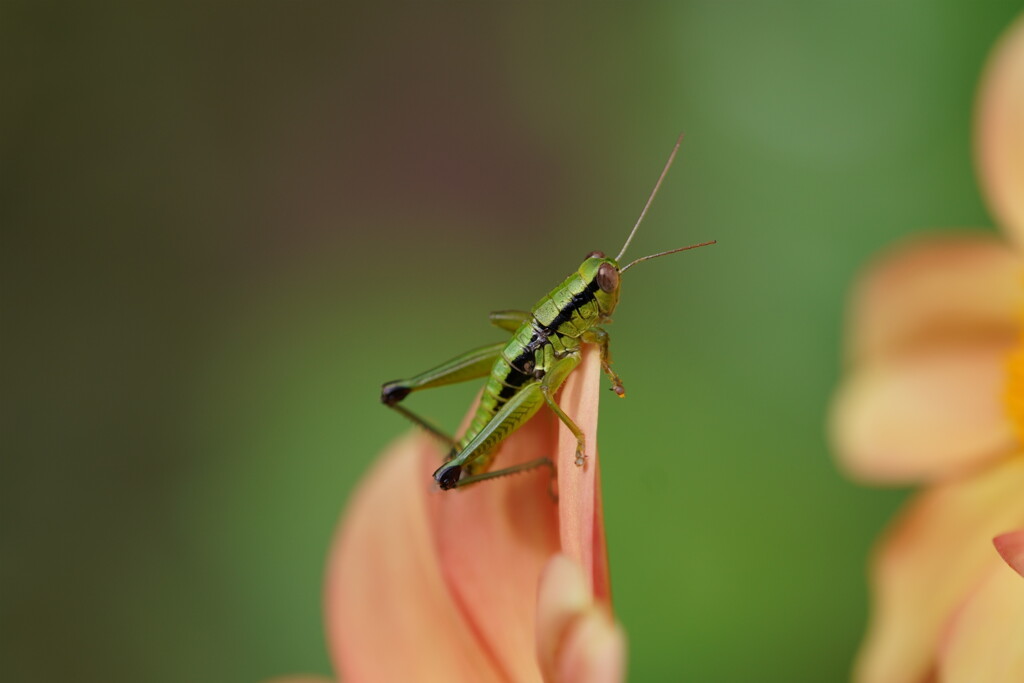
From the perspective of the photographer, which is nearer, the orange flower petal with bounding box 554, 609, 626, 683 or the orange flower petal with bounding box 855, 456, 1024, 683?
the orange flower petal with bounding box 554, 609, 626, 683

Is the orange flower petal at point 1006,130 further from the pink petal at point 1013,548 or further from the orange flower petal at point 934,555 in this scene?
the pink petal at point 1013,548

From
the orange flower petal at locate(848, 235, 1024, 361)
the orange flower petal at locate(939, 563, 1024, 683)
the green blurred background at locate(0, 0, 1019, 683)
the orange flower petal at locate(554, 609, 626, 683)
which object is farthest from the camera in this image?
the green blurred background at locate(0, 0, 1019, 683)

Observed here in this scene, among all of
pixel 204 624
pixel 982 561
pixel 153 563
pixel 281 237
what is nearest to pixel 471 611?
pixel 982 561

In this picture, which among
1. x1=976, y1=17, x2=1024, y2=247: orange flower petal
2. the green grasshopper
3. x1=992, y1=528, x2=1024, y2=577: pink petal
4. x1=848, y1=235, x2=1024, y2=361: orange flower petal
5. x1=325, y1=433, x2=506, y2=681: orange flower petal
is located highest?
x1=976, y1=17, x2=1024, y2=247: orange flower petal

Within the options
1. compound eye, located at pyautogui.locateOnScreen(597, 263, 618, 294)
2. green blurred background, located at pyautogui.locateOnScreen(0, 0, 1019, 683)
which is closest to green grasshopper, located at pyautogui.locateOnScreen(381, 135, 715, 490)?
compound eye, located at pyautogui.locateOnScreen(597, 263, 618, 294)

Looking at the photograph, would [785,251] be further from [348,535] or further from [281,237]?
[281,237]

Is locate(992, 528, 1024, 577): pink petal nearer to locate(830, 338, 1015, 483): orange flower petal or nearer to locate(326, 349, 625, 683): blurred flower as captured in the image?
locate(326, 349, 625, 683): blurred flower

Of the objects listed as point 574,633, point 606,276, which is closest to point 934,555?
point 606,276

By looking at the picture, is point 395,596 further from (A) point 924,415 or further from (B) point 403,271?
(B) point 403,271
